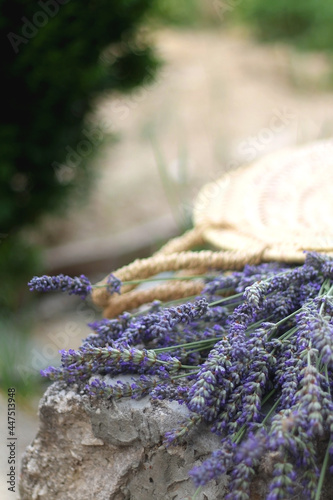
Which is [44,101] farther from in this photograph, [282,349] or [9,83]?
[282,349]

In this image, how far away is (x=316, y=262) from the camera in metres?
0.78

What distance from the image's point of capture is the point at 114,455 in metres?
0.75

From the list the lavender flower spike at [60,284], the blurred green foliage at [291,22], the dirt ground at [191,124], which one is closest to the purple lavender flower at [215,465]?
the lavender flower spike at [60,284]

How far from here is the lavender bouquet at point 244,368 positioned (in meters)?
0.54

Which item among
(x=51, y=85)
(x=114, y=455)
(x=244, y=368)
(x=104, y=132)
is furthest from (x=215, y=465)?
(x=104, y=132)

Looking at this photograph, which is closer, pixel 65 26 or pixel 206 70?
pixel 65 26

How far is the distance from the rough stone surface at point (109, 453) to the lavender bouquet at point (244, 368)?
26mm

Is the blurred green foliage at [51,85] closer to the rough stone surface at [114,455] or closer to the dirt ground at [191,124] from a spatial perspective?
the dirt ground at [191,124]

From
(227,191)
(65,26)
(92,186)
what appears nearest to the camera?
(227,191)

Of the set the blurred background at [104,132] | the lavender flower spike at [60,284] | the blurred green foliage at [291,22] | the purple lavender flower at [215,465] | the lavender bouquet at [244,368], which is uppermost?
the blurred green foliage at [291,22]

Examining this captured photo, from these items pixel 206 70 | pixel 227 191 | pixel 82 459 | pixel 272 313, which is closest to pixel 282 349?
pixel 272 313

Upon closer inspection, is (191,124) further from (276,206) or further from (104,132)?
(276,206)

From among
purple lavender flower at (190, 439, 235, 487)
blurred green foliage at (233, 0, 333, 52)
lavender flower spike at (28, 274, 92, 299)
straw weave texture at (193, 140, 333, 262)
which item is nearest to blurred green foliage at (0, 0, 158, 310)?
straw weave texture at (193, 140, 333, 262)

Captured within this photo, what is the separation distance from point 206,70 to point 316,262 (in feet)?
10.6
